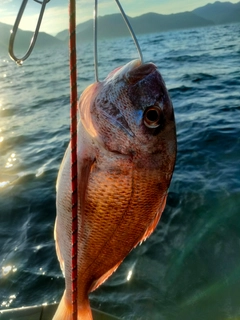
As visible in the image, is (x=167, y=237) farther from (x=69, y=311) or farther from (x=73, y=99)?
(x=73, y=99)

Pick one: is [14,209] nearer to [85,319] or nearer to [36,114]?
[85,319]

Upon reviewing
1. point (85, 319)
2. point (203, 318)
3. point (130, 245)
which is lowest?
point (203, 318)

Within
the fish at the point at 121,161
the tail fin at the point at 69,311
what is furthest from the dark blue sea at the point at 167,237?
the fish at the point at 121,161

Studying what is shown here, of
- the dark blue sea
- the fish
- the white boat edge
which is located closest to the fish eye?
the fish

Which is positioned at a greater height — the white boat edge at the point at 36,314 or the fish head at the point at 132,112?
the fish head at the point at 132,112

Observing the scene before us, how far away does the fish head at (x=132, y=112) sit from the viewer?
169 centimetres

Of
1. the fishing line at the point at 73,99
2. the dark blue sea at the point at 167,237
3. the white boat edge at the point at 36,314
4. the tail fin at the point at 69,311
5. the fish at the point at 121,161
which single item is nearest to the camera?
the fishing line at the point at 73,99

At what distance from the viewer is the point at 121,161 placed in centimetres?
167

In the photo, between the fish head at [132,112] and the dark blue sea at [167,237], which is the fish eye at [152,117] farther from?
the dark blue sea at [167,237]

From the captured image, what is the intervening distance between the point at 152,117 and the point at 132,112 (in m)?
0.10

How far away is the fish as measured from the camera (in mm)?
1676

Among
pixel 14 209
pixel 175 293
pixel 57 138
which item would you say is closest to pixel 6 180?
Result: pixel 14 209

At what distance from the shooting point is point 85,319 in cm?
196

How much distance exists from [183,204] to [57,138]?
476cm
